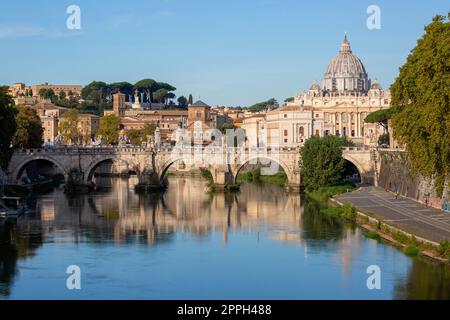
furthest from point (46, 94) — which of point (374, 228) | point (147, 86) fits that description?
point (374, 228)

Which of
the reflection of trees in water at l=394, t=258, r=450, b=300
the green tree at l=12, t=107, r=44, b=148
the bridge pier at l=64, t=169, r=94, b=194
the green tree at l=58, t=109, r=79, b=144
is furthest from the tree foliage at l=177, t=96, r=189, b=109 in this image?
the reflection of trees in water at l=394, t=258, r=450, b=300

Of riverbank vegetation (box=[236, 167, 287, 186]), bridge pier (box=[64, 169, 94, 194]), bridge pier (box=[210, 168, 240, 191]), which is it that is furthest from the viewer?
riverbank vegetation (box=[236, 167, 287, 186])

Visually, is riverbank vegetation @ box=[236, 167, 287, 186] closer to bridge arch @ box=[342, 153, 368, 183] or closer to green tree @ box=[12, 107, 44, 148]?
bridge arch @ box=[342, 153, 368, 183]

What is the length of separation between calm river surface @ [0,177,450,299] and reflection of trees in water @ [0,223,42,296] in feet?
0.09

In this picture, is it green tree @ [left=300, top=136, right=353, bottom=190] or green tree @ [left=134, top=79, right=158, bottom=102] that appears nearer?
green tree @ [left=300, top=136, right=353, bottom=190]

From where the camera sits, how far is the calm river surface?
61.2ft

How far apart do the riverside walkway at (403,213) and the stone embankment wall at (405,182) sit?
29 centimetres

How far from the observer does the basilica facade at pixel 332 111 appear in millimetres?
66000

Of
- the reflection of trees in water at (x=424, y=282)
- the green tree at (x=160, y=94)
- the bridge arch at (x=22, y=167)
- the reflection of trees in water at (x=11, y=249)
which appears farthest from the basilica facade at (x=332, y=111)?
the reflection of trees in water at (x=424, y=282)

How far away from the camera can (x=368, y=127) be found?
71.1 meters

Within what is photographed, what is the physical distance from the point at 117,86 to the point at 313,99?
32.7 metres

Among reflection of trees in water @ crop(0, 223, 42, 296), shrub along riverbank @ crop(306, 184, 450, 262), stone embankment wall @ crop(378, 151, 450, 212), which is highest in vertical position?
stone embankment wall @ crop(378, 151, 450, 212)
